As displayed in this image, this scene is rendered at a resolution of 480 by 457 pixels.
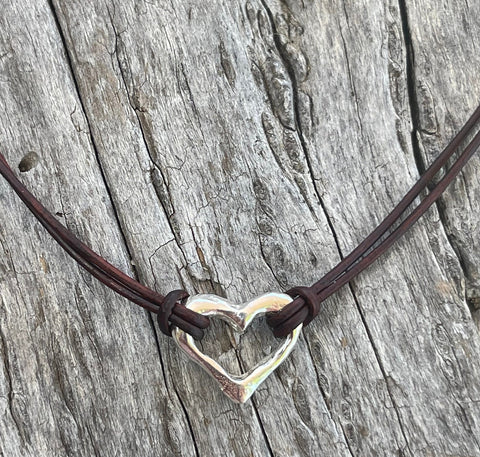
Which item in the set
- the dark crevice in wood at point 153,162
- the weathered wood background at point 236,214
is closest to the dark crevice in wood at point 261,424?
the weathered wood background at point 236,214

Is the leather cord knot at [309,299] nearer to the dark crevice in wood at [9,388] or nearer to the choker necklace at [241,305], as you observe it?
the choker necklace at [241,305]

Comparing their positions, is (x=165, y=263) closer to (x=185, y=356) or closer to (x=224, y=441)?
(x=185, y=356)

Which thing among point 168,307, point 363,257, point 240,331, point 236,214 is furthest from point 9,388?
point 363,257

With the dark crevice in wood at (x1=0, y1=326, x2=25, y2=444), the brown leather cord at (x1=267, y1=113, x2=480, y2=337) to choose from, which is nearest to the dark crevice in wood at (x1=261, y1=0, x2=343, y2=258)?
the brown leather cord at (x1=267, y1=113, x2=480, y2=337)

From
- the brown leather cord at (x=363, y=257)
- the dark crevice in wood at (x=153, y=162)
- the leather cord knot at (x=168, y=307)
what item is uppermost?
the dark crevice in wood at (x=153, y=162)

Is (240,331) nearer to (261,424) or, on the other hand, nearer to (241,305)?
(241,305)
